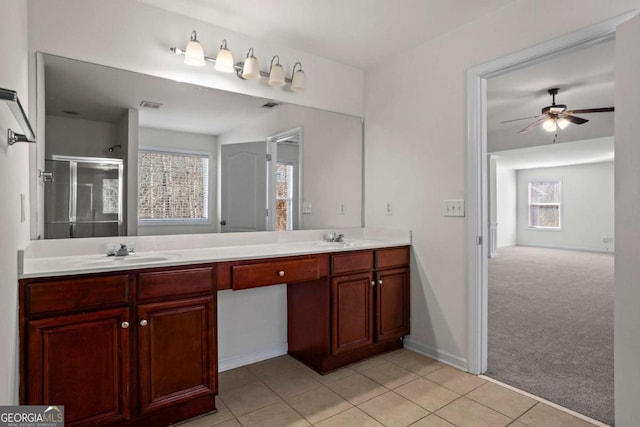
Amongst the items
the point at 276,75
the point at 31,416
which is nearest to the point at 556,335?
the point at 276,75

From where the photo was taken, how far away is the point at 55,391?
1.46 metres

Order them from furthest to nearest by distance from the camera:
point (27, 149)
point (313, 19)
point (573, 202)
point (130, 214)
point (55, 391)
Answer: point (573, 202) → point (313, 19) → point (130, 214) → point (27, 149) → point (55, 391)

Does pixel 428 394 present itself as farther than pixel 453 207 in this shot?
No

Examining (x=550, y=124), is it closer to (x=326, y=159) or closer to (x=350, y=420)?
(x=326, y=159)

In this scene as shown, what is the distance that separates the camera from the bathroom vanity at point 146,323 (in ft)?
4.77

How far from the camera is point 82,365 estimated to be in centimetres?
152

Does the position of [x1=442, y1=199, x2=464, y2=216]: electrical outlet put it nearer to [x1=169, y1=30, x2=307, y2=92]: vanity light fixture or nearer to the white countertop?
the white countertop

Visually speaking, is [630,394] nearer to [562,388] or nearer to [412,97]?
[562,388]

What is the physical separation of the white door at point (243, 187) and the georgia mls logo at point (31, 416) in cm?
129

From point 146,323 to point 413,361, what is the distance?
184 centimetres

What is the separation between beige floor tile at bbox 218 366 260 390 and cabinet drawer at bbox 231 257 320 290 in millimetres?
701

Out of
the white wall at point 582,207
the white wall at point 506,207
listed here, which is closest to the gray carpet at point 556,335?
the white wall at point 582,207

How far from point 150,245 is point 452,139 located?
2133 millimetres

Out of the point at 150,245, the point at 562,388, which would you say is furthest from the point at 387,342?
the point at 150,245
